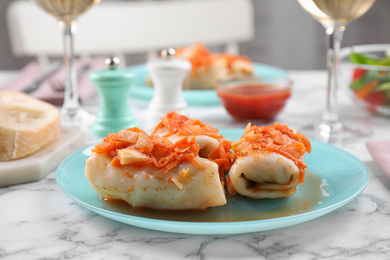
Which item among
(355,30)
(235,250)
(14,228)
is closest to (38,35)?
(14,228)

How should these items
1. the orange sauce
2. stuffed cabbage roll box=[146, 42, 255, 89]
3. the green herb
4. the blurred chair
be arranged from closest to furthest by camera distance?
the orange sauce, the green herb, stuffed cabbage roll box=[146, 42, 255, 89], the blurred chair

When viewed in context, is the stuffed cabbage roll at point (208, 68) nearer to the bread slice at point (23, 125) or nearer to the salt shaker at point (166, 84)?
A: the salt shaker at point (166, 84)

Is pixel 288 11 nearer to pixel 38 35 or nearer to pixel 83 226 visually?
pixel 38 35

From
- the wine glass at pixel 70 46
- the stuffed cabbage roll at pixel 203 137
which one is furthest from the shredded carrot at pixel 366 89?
the wine glass at pixel 70 46

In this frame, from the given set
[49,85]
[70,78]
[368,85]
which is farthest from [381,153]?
[49,85]

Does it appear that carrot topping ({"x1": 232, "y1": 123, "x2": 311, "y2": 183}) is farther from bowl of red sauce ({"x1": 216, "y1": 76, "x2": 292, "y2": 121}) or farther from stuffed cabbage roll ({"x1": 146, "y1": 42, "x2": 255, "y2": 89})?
stuffed cabbage roll ({"x1": 146, "y1": 42, "x2": 255, "y2": 89})

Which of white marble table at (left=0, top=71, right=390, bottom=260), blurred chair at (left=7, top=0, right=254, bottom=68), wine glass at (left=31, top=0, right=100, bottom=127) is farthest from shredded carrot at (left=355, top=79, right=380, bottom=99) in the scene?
blurred chair at (left=7, top=0, right=254, bottom=68)
